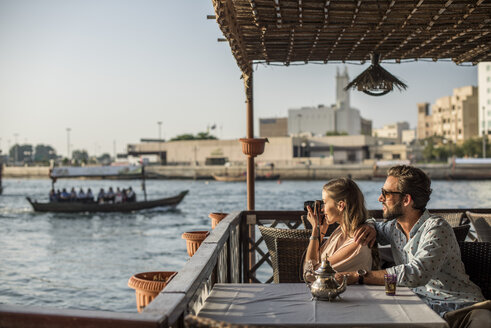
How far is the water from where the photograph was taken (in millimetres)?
17672

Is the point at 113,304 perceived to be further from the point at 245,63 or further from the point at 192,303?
the point at 192,303

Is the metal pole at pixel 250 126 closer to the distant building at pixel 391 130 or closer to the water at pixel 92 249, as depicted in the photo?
the water at pixel 92 249

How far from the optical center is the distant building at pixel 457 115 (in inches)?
4678

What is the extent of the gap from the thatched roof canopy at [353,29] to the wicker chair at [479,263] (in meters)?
2.48

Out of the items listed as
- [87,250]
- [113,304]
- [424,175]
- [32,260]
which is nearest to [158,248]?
[87,250]

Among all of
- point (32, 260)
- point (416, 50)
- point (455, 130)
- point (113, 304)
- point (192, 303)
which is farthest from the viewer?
point (455, 130)

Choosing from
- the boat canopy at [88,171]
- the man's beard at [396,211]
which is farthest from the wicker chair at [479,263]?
the boat canopy at [88,171]

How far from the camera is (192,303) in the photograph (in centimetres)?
247

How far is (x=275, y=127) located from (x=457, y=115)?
47110 mm

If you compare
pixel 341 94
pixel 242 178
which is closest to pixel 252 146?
pixel 242 178

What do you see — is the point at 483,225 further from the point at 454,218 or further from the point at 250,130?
the point at 250,130

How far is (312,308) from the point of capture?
253 centimetres

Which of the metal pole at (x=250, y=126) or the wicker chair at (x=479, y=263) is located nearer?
the wicker chair at (x=479, y=263)

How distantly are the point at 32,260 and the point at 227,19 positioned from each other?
900 inches
